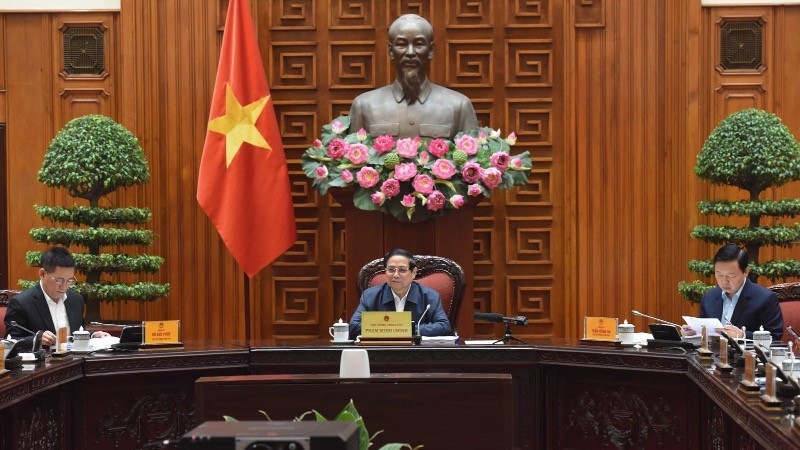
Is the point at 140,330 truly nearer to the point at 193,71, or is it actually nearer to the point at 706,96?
the point at 193,71

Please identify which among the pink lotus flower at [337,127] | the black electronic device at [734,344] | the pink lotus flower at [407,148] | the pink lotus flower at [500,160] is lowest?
the black electronic device at [734,344]

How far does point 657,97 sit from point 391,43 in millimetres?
1827

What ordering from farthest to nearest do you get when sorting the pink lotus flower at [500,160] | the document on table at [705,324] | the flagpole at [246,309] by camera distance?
1. the flagpole at [246,309]
2. the pink lotus flower at [500,160]
3. the document on table at [705,324]

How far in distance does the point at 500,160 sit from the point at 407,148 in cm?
52

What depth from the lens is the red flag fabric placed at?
625cm

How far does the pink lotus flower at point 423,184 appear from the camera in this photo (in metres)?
5.78

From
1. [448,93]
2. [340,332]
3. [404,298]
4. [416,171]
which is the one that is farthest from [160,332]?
[448,93]

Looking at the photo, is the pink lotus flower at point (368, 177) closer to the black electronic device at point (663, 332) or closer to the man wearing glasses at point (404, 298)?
the man wearing glasses at point (404, 298)

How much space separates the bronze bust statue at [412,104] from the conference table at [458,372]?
1.85 meters

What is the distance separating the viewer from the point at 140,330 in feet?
15.2

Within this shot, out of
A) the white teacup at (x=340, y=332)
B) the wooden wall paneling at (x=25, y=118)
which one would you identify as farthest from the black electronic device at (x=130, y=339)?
the wooden wall paneling at (x=25, y=118)

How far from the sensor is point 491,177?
5832 millimetres

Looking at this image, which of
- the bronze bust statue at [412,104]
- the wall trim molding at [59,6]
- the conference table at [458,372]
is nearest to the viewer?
the conference table at [458,372]

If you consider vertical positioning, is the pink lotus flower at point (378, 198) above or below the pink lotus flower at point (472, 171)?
below
